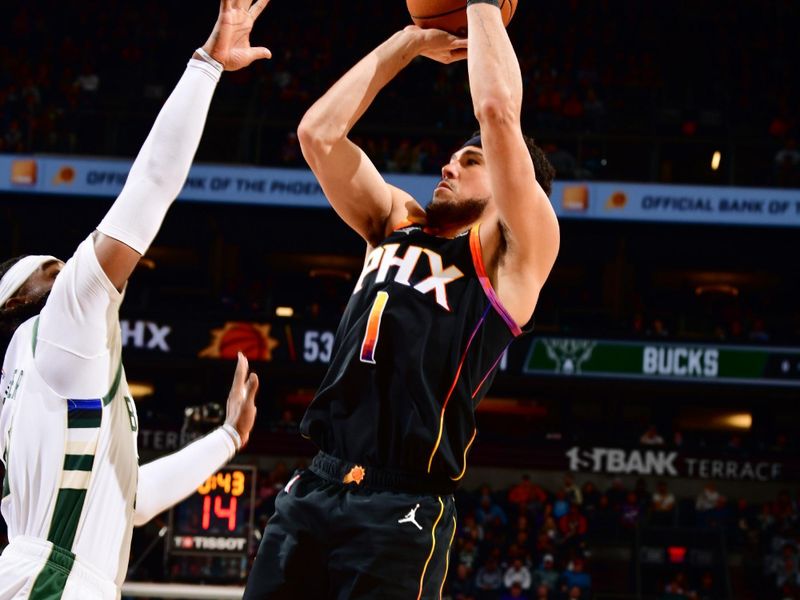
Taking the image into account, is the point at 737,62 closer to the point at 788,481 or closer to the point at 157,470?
the point at 788,481

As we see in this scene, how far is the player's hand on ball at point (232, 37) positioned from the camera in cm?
251

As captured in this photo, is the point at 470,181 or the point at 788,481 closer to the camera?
the point at 470,181

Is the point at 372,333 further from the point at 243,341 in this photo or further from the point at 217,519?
the point at 243,341

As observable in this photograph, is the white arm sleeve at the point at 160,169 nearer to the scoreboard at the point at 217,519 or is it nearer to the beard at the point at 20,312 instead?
the beard at the point at 20,312

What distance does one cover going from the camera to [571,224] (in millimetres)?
19422

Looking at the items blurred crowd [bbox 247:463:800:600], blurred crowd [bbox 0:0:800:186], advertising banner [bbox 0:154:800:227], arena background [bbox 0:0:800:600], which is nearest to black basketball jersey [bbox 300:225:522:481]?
blurred crowd [bbox 247:463:800:600]

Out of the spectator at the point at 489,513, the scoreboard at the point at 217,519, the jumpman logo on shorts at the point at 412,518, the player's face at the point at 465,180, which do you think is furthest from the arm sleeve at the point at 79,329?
the spectator at the point at 489,513

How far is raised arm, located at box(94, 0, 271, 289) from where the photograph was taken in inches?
92.7

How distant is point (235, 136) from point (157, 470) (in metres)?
16.3

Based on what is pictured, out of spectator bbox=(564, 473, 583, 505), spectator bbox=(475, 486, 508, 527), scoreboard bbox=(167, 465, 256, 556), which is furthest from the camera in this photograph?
spectator bbox=(564, 473, 583, 505)

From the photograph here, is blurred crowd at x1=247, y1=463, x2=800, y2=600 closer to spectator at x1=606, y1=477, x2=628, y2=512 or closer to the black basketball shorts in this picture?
spectator at x1=606, y1=477, x2=628, y2=512

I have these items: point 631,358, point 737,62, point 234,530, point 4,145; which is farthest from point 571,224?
point 234,530

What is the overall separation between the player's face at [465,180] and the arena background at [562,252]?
11.3 meters

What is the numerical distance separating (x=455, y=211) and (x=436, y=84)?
17.3 meters
